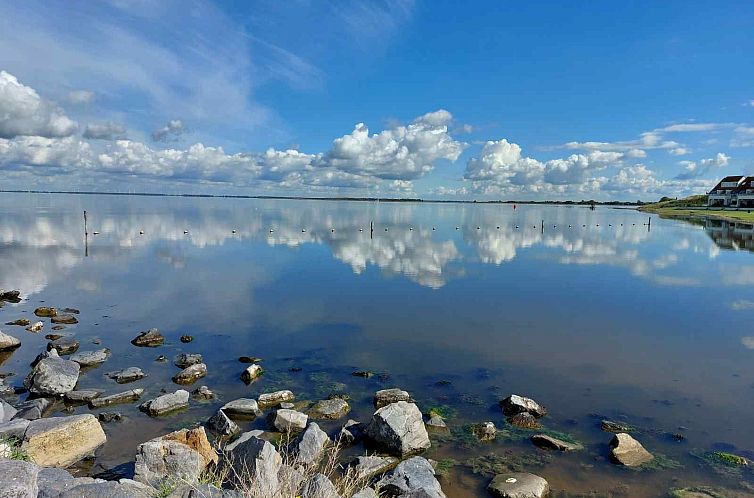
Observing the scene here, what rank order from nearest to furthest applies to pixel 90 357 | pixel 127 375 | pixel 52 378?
pixel 52 378 < pixel 127 375 < pixel 90 357

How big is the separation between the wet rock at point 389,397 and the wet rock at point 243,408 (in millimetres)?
3066

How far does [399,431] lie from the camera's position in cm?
1065

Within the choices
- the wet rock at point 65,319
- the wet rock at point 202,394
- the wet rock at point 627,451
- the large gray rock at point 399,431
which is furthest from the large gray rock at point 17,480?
the wet rock at point 65,319

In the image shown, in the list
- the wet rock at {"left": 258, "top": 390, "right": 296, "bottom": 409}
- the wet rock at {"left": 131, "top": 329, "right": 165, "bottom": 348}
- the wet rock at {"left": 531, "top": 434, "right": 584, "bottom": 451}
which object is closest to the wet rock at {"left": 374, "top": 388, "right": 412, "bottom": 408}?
the wet rock at {"left": 258, "top": 390, "right": 296, "bottom": 409}

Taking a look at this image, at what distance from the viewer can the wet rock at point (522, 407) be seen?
41.4ft

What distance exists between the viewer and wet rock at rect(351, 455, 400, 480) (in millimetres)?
9777

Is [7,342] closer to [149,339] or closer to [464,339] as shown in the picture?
[149,339]

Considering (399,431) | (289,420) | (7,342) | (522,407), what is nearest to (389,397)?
(399,431)

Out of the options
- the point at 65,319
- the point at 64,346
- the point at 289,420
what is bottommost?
the point at 65,319

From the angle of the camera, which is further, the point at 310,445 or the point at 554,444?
the point at 554,444

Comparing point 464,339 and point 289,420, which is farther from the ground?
point 289,420

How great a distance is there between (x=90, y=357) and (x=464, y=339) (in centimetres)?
1289

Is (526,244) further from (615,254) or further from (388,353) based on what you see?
(388,353)

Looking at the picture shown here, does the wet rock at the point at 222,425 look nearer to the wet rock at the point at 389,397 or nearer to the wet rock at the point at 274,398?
the wet rock at the point at 274,398
